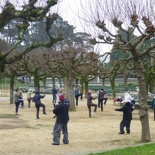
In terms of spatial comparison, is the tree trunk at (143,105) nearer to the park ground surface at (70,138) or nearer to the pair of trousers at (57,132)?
the park ground surface at (70,138)

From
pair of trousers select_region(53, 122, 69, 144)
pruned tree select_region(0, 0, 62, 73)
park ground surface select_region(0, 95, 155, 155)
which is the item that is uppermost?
pruned tree select_region(0, 0, 62, 73)

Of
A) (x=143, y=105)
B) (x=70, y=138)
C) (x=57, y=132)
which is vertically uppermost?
(x=143, y=105)

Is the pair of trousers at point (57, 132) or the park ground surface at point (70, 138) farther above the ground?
the pair of trousers at point (57, 132)

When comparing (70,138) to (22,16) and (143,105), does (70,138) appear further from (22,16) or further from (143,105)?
(22,16)

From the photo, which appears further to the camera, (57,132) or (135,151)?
(57,132)

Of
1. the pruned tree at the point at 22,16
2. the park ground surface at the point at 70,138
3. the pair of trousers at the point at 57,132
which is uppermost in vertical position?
the pruned tree at the point at 22,16

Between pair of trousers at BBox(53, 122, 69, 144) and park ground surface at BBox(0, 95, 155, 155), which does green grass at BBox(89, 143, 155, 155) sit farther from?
pair of trousers at BBox(53, 122, 69, 144)

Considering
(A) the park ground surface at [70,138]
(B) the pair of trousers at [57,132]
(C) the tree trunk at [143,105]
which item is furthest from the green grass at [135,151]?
(B) the pair of trousers at [57,132]

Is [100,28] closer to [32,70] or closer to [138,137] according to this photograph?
[138,137]

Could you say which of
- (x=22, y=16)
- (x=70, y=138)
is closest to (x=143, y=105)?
(x=70, y=138)

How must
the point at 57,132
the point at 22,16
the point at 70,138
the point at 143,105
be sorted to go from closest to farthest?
1. the point at 22,16
2. the point at 57,132
3. the point at 143,105
4. the point at 70,138

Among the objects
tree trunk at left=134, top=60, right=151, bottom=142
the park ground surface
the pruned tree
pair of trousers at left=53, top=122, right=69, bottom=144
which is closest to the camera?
the pruned tree

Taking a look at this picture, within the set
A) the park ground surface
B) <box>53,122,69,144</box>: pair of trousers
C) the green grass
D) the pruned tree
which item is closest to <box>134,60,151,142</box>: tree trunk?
the park ground surface

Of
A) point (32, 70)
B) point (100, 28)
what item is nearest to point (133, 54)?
point (100, 28)
